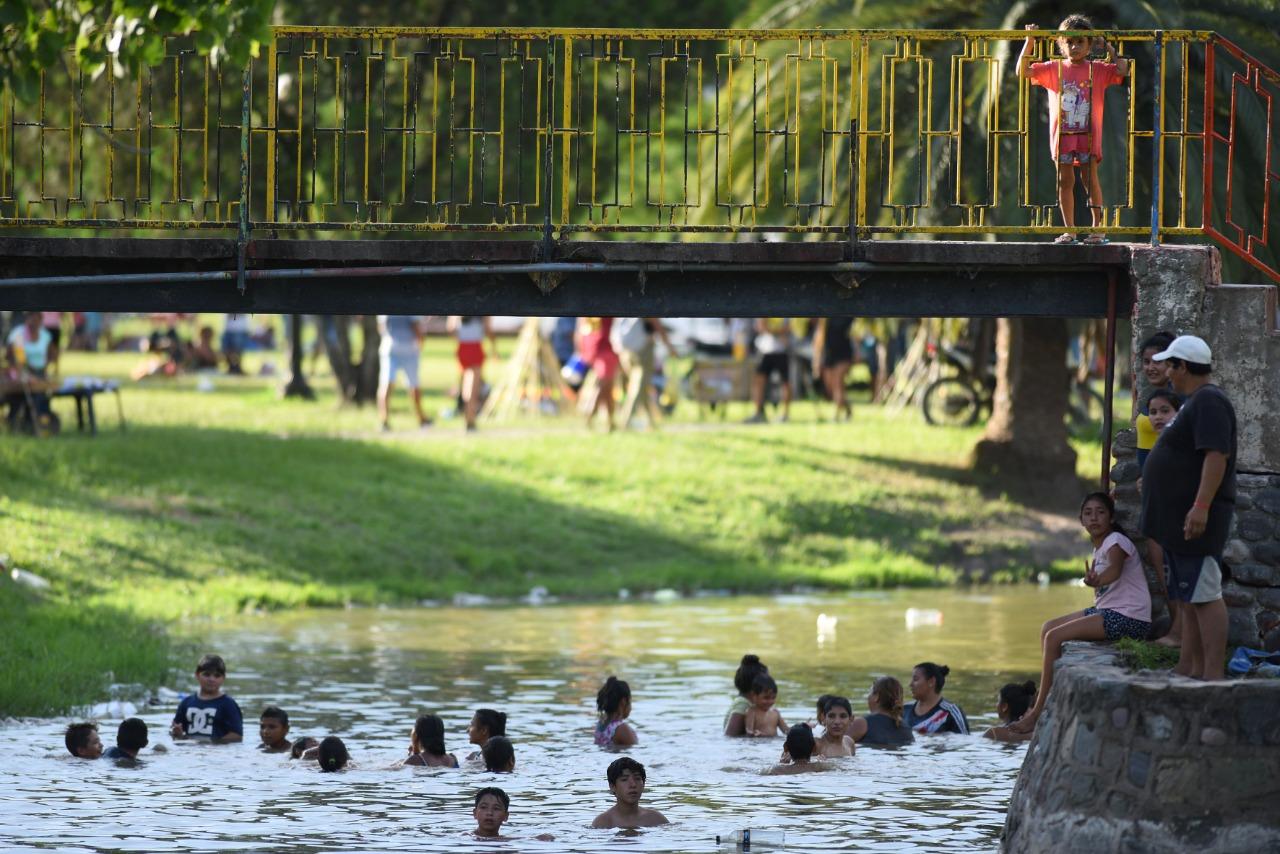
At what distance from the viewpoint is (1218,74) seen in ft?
80.4

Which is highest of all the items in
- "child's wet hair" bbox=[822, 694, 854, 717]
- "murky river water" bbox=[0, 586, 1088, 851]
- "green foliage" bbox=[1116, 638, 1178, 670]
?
"green foliage" bbox=[1116, 638, 1178, 670]

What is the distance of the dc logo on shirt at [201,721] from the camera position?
1677cm

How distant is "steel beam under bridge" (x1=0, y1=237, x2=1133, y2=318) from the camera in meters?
15.0

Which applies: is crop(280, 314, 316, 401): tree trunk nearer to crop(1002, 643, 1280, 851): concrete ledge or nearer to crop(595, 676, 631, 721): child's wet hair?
crop(595, 676, 631, 721): child's wet hair

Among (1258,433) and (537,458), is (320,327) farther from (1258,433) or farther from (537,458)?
(1258,433)

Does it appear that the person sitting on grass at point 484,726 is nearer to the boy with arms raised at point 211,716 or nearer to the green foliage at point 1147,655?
the boy with arms raised at point 211,716

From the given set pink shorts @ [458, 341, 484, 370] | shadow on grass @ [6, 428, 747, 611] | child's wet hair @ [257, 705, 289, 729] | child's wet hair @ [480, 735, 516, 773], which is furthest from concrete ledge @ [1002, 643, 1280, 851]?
pink shorts @ [458, 341, 484, 370]

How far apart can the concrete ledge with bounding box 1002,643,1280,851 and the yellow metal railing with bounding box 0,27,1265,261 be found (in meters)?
3.58

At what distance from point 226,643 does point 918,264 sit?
963 cm

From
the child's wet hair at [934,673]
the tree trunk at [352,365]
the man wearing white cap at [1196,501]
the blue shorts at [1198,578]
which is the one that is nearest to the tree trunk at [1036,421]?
the tree trunk at [352,365]

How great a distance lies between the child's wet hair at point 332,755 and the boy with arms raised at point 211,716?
1373 mm

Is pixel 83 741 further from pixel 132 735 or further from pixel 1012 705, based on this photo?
pixel 1012 705

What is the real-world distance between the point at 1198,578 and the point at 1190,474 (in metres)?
0.53

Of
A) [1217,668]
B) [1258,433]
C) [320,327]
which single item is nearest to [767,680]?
[1258,433]
